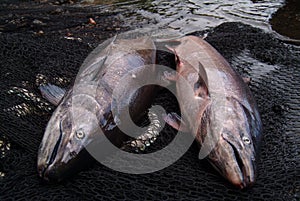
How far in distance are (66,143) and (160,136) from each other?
97cm

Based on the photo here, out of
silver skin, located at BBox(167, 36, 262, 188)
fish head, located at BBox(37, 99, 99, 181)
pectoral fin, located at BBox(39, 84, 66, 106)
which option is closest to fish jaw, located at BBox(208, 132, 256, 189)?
silver skin, located at BBox(167, 36, 262, 188)

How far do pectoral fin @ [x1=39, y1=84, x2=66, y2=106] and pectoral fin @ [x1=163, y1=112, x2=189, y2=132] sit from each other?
111 centimetres

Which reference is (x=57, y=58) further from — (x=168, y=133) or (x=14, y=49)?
(x=168, y=133)

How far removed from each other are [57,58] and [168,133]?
1.84 meters

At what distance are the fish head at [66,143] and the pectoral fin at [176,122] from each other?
2.61 feet

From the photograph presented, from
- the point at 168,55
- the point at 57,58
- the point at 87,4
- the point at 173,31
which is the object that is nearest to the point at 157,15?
the point at 173,31

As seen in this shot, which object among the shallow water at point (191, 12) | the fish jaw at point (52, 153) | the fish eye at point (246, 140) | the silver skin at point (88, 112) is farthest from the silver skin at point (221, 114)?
the shallow water at point (191, 12)

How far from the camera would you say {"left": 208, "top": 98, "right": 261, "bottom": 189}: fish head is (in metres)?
2.80

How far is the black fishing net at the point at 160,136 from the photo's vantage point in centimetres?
273

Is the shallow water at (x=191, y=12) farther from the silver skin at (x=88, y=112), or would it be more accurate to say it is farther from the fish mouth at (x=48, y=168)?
the fish mouth at (x=48, y=168)

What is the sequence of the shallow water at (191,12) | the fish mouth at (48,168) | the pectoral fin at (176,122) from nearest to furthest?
the fish mouth at (48,168) → the pectoral fin at (176,122) → the shallow water at (191,12)

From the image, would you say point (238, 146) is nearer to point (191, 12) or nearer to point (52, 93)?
point (52, 93)

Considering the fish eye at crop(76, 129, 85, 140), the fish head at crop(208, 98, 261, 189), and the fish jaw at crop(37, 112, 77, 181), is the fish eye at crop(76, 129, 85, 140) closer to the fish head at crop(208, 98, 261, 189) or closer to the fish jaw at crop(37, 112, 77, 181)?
the fish jaw at crop(37, 112, 77, 181)

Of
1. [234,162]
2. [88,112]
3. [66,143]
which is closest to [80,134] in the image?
[66,143]
